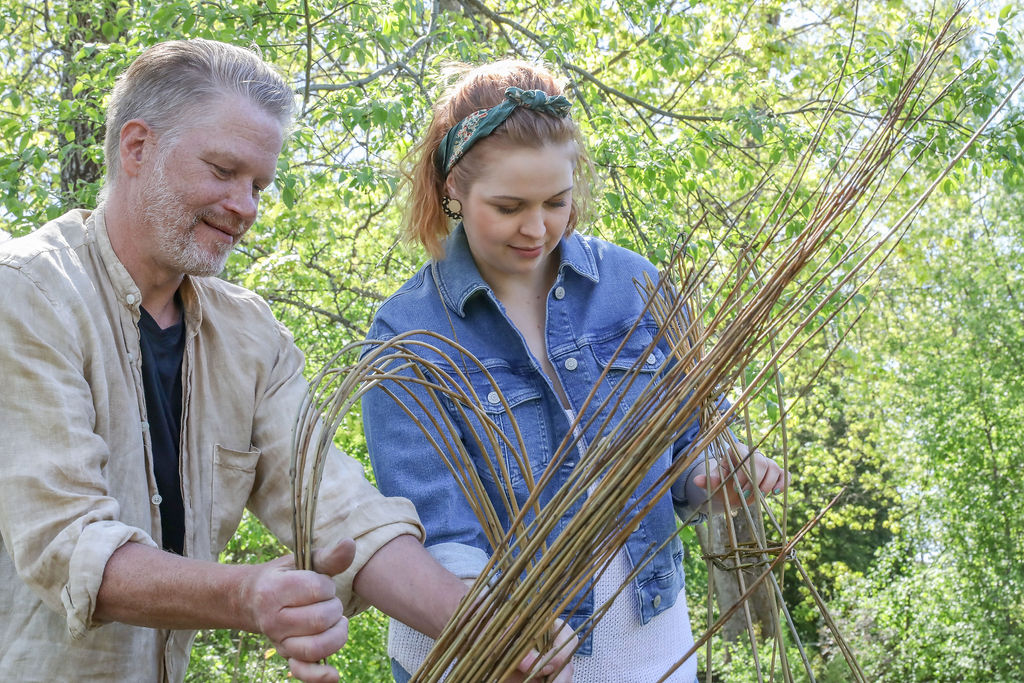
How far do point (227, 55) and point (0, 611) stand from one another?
3.13 feet

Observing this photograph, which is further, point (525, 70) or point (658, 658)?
point (525, 70)

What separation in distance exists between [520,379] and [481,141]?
1.36 feet

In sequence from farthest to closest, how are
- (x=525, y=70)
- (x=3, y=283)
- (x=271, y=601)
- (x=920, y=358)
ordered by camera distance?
1. (x=920, y=358)
2. (x=525, y=70)
3. (x=3, y=283)
4. (x=271, y=601)

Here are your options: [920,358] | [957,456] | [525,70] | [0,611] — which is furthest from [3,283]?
[920,358]

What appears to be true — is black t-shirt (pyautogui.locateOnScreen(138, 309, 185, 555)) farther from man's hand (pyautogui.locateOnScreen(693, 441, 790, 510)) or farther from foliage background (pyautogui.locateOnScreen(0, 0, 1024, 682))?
man's hand (pyautogui.locateOnScreen(693, 441, 790, 510))

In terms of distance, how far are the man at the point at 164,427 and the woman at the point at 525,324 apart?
0.10 metres

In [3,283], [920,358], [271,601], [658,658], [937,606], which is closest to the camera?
[271,601]

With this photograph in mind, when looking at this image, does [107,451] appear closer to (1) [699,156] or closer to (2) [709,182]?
(1) [699,156]

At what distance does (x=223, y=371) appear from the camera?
161cm

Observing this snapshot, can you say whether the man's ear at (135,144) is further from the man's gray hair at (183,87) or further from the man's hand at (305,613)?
the man's hand at (305,613)

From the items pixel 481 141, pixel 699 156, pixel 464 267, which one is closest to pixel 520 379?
pixel 464 267

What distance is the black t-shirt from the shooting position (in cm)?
154

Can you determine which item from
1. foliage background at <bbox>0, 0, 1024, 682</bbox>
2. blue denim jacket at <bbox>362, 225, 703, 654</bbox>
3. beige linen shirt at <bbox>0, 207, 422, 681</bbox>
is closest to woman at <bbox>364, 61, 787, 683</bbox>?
blue denim jacket at <bbox>362, 225, 703, 654</bbox>

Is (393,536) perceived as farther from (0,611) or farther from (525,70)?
(525,70)
